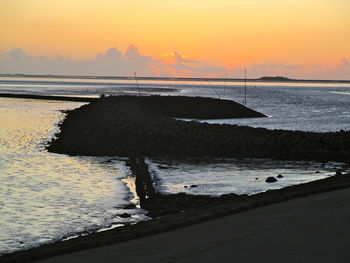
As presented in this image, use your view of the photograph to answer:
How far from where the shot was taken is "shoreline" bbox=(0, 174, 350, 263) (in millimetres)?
8250

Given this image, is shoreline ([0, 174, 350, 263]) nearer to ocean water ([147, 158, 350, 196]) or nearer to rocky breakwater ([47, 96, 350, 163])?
ocean water ([147, 158, 350, 196])

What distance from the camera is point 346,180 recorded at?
44.2 feet

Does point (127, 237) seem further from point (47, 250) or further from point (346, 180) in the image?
point (346, 180)

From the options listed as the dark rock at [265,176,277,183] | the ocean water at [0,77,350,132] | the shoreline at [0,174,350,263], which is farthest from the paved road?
the ocean water at [0,77,350,132]

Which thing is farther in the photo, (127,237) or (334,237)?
(127,237)

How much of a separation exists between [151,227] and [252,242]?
217 centimetres

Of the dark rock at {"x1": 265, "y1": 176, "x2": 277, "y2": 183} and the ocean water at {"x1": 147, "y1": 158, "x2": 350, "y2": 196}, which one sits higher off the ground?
the dark rock at {"x1": 265, "y1": 176, "x2": 277, "y2": 183}

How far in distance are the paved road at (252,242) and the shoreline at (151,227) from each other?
208 mm

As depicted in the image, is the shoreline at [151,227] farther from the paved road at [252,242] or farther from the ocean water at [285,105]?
the ocean water at [285,105]

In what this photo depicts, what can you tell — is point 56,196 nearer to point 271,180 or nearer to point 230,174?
point 271,180

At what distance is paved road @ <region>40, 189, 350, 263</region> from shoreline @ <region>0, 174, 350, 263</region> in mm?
208

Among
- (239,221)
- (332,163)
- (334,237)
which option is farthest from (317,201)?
(332,163)

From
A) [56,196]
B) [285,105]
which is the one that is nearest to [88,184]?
[56,196]

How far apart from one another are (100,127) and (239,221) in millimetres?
26105
